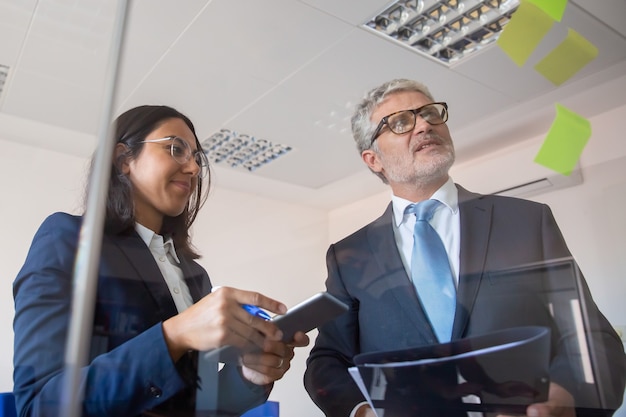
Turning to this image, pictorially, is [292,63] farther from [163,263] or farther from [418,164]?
[163,263]

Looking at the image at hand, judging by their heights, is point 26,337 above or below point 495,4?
below

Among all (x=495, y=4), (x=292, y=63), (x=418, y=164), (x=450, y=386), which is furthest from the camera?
(x=292, y=63)

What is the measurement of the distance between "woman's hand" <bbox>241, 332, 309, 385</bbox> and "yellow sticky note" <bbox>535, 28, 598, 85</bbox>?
0.84m

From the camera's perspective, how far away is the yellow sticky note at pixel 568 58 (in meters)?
1.14

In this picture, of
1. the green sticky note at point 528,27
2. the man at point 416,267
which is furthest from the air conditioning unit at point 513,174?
the green sticky note at point 528,27

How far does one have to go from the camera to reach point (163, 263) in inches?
34.3

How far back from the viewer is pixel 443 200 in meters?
0.99

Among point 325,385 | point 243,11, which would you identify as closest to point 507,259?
point 325,385

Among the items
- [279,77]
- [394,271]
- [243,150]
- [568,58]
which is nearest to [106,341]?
[394,271]

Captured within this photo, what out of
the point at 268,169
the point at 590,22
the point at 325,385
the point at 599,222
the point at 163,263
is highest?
the point at 590,22

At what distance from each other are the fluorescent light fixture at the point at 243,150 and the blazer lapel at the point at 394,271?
0.80 m

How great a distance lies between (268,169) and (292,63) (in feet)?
1.69

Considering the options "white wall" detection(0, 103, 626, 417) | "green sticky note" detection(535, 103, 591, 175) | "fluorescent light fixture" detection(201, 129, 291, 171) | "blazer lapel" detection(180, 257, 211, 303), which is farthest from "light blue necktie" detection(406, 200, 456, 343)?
"fluorescent light fixture" detection(201, 129, 291, 171)

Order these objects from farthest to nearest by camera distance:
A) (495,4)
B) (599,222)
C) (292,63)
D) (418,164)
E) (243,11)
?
(292,63)
(243,11)
(495,4)
(599,222)
(418,164)
